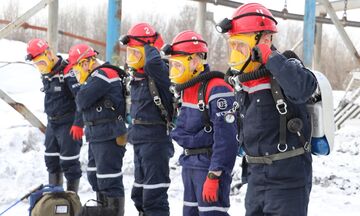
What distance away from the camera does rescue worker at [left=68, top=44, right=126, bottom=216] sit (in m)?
5.41

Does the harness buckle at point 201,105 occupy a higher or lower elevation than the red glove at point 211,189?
higher

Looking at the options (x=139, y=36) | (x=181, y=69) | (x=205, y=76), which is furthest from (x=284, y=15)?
(x=205, y=76)

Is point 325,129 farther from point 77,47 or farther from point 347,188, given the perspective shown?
point 347,188

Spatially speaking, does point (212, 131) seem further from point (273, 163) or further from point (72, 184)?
point (72, 184)

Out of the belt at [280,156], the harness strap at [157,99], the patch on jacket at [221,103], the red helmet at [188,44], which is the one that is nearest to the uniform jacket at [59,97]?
the harness strap at [157,99]

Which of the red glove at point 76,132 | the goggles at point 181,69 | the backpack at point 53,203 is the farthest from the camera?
the red glove at point 76,132

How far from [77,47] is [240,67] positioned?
3.05 metres

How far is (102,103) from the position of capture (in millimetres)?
5492

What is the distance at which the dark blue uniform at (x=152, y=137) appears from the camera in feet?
16.7

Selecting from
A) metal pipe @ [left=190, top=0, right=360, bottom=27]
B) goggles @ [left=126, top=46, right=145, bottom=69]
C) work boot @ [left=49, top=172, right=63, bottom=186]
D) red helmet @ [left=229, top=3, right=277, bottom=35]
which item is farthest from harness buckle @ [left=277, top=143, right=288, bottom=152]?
metal pipe @ [left=190, top=0, right=360, bottom=27]

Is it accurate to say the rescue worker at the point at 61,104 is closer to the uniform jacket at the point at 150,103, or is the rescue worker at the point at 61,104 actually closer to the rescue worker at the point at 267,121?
the uniform jacket at the point at 150,103

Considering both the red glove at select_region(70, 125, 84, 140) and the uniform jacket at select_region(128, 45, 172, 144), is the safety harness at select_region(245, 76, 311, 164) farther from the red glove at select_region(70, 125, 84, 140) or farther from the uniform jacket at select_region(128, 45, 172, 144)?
the red glove at select_region(70, 125, 84, 140)

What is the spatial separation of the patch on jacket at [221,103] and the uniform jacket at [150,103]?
1.19 m

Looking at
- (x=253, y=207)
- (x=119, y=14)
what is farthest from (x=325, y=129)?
(x=119, y=14)
